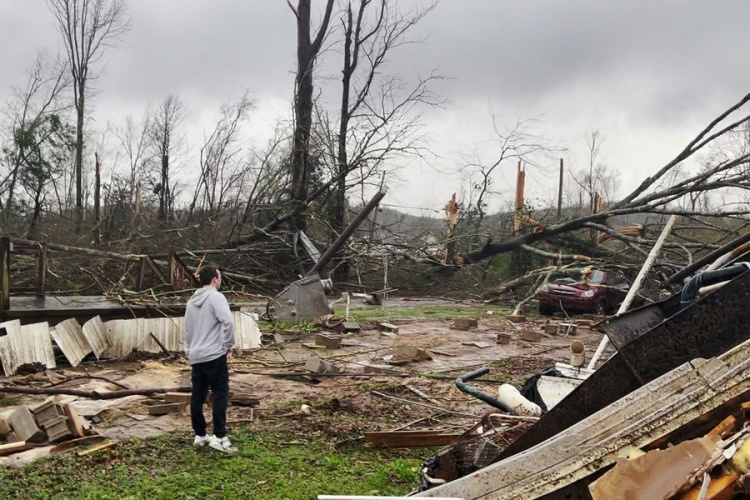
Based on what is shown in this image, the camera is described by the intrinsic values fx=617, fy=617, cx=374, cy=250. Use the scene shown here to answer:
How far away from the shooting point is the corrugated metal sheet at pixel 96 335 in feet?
28.2

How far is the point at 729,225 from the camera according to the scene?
55.1ft

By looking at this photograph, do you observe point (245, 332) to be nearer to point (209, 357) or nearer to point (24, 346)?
point (24, 346)

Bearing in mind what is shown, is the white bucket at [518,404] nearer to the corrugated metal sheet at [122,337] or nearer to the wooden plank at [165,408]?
the wooden plank at [165,408]

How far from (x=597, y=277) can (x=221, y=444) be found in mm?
13656

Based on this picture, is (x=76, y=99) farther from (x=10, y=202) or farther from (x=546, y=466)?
(x=546, y=466)

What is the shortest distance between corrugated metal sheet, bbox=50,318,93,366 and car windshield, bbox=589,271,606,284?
41.3ft

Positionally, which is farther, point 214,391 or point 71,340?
point 71,340

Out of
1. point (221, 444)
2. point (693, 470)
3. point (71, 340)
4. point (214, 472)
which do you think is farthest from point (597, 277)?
point (693, 470)

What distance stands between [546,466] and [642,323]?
5.20 ft

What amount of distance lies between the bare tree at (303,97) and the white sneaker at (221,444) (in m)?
14.7

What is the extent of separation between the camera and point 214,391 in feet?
17.0

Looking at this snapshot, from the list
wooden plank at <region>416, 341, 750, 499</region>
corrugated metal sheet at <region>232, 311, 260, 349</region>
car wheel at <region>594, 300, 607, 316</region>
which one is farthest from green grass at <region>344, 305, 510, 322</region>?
wooden plank at <region>416, 341, 750, 499</region>

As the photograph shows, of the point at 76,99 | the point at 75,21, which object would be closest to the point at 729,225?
the point at 76,99

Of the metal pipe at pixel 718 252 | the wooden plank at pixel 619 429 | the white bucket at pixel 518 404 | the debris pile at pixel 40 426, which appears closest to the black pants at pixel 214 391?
the debris pile at pixel 40 426
